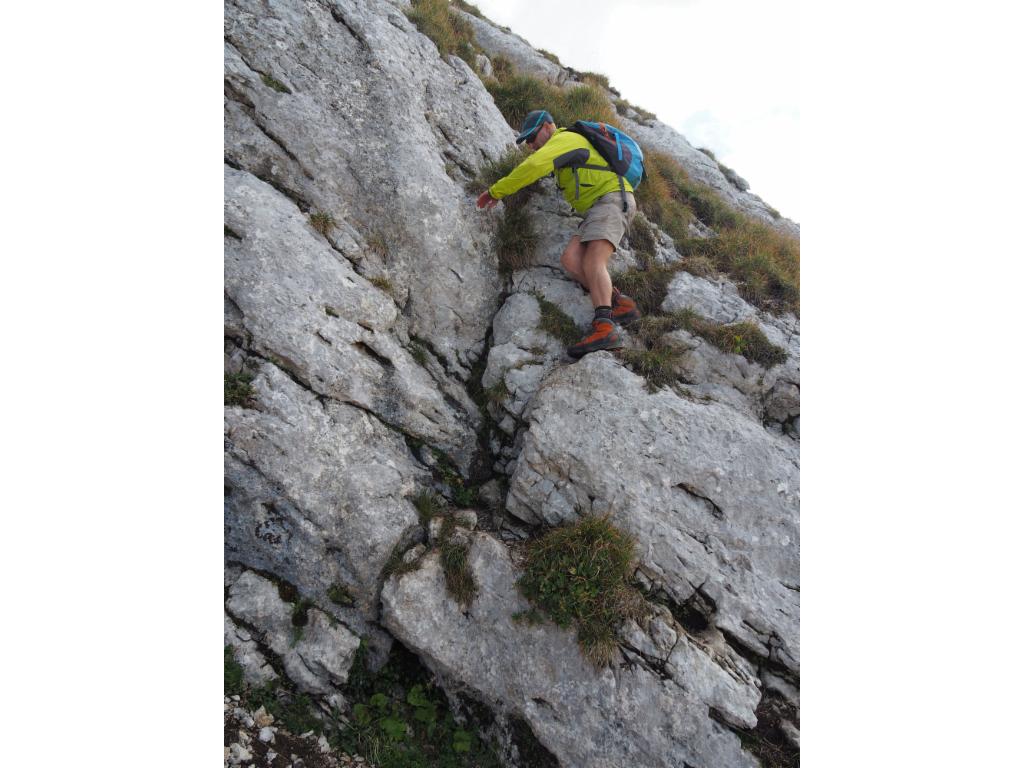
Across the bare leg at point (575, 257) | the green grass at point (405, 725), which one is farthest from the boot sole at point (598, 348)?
the green grass at point (405, 725)

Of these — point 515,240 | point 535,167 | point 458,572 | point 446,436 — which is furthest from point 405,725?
point 535,167

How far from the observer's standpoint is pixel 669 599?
16.6ft

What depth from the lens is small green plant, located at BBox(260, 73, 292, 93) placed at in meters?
6.82

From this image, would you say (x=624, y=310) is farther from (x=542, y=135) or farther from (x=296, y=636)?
(x=296, y=636)

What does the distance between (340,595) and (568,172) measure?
19.4 feet

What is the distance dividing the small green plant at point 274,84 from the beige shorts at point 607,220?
15.4 feet

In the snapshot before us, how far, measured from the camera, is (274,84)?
22.5 ft

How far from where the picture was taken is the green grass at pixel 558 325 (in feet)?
22.1

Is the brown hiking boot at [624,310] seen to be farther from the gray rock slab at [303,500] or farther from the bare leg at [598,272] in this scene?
the gray rock slab at [303,500]

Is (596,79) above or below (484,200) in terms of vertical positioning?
above

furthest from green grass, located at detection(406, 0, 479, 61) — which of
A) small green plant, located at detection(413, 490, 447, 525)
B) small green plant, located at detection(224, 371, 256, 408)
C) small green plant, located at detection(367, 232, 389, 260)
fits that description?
small green plant, located at detection(413, 490, 447, 525)

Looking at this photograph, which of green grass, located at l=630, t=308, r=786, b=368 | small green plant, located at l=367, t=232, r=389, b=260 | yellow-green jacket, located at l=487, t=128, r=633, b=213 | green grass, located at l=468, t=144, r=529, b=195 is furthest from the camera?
green grass, located at l=468, t=144, r=529, b=195

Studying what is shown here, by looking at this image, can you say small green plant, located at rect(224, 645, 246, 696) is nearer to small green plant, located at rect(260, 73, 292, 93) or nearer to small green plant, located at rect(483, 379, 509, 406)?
small green plant, located at rect(483, 379, 509, 406)

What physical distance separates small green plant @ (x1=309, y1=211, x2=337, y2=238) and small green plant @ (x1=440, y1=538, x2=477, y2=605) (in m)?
4.34
